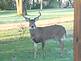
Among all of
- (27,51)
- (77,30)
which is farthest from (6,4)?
(77,30)

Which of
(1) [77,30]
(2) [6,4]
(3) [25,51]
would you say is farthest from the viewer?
(2) [6,4]

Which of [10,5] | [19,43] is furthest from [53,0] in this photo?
[19,43]

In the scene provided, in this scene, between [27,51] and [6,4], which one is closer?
[27,51]

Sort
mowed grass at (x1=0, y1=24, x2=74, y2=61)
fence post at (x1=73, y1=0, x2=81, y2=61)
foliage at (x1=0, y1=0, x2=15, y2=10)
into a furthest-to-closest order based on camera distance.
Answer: foliage at (x1=0, y1=0, x2=15, y2=10)
mowed grass at (x1=0, y1=24, x2=74, y2=61)
fence post at (x1=73, y1=0, x2=81, y2=61)

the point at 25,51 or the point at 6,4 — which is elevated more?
the point at 6,4

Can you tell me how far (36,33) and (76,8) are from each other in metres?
7.95

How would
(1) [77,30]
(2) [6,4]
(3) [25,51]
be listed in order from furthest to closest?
(2) [6,4]
(3) [25,51]
(1) [77,30]

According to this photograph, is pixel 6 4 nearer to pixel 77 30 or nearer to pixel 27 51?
pixel 27 51

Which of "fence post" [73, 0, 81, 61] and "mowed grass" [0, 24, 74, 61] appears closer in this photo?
"fence post" [73, 0, 81, 61]

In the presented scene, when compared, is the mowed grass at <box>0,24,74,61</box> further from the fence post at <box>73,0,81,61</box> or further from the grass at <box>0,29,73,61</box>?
the fence post at <box>73,0,81,61</box>

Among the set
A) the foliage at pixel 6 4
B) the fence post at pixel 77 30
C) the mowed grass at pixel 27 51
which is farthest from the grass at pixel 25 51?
the foliage at pixel 6 4

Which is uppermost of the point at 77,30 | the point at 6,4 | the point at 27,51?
the point at 77,30

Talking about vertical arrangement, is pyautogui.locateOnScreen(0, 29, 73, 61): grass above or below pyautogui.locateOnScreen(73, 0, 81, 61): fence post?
below

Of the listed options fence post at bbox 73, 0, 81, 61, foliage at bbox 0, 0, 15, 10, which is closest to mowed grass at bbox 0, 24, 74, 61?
fence post at bbox 73, 0, 81, 61
